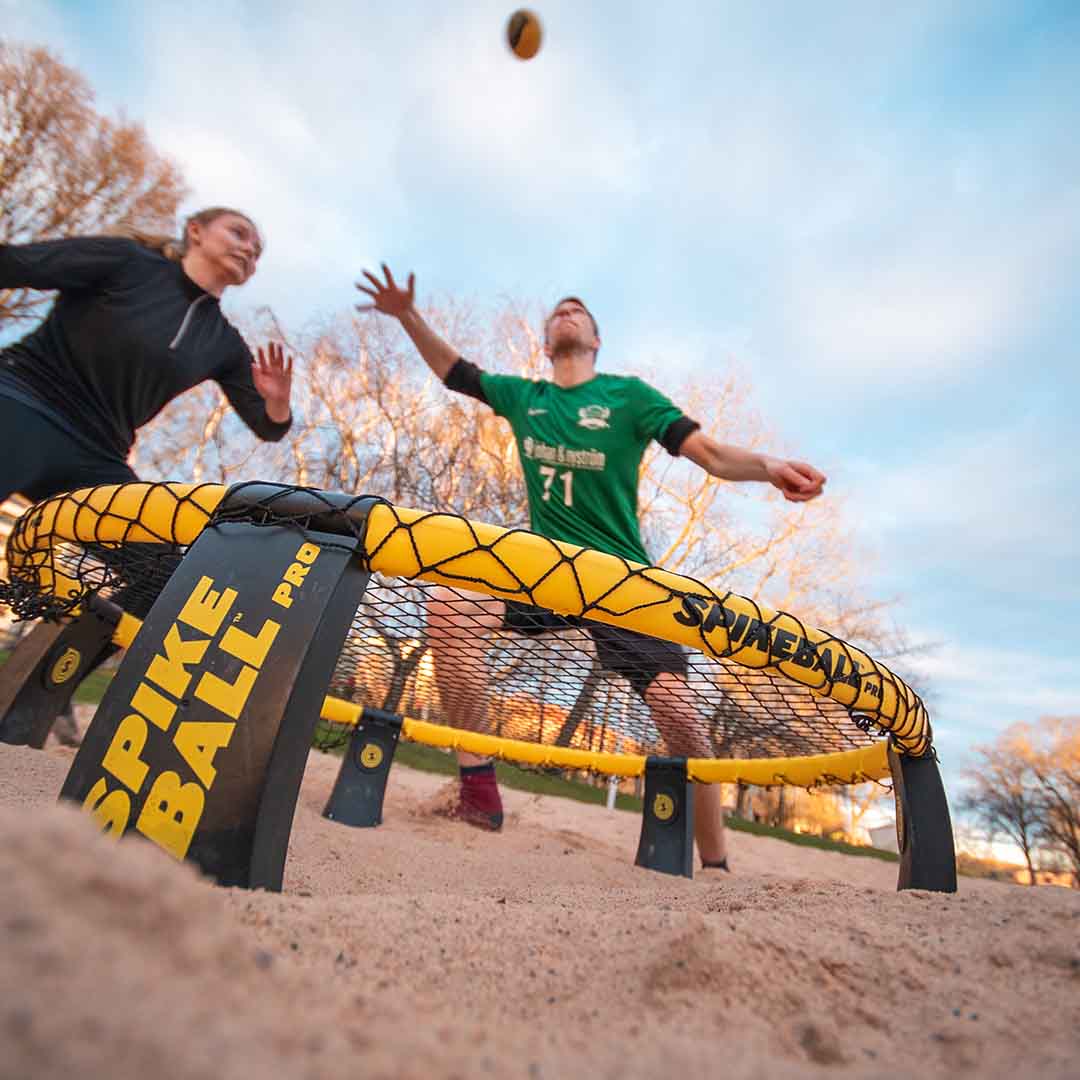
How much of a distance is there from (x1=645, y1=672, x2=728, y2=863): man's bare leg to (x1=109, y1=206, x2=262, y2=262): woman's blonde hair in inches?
81.2

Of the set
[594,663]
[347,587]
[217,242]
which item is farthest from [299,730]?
[217,242]

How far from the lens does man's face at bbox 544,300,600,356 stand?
90.4 inches

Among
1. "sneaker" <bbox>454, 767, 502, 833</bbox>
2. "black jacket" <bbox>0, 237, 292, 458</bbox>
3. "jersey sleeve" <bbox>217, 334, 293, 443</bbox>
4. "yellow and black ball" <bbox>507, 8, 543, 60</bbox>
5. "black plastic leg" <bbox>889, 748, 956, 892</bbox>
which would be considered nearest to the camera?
"black plastic leg" <bbox>889, 748, 956, 892</bbox>

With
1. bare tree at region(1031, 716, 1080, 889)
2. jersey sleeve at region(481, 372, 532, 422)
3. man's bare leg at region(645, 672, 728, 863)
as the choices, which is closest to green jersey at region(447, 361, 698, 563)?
jersey sleeve at region(481, 372, 532, 422)

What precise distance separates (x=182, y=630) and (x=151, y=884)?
1.81 feet

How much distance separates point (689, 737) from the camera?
1.89 meters

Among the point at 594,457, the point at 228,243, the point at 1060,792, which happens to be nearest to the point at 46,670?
the point at 228,243

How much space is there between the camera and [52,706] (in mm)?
1783

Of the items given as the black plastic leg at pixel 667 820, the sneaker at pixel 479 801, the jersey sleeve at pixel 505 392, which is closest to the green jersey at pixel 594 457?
the jersey sleeve at pixel 505 392

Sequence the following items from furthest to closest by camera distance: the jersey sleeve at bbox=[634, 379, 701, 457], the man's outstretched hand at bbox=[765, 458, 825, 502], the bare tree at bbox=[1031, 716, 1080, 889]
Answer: the bare tree at bbox=[1031, 716, 1080, 889]
the jersey sleeve at bbox=[634, 379, 701, 457]
the man's outstretched hand at bbox=[765, 458, 825, 502]

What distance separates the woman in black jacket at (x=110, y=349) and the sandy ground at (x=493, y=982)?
5.46ft

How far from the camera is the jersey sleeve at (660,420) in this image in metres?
1.88

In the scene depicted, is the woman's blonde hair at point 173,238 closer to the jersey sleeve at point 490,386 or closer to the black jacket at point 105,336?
the black jacket at point 105,336

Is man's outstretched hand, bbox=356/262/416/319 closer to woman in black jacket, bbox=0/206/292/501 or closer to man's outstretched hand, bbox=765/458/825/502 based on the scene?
woman in black jacket, bbox=0/206/292/501
